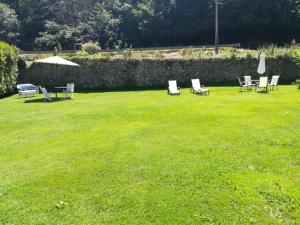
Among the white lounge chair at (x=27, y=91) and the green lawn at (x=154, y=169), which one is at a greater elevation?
the white lounge chair at (x=27, y=91)

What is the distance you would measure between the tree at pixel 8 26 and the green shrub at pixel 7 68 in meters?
42.6

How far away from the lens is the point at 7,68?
819 inches

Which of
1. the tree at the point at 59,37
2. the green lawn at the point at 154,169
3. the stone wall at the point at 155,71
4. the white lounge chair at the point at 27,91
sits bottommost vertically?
the green lawn at the point at 154,169

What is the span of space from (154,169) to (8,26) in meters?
61.5

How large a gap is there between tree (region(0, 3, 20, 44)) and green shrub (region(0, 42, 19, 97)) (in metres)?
42.6

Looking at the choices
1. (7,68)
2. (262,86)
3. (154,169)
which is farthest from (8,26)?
(154,169)

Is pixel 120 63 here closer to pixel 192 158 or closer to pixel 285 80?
pixel 285 80

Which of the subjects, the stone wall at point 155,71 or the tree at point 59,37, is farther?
the tree at point 59,37

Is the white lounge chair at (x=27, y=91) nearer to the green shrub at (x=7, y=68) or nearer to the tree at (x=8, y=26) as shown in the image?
the green shrub at (x=7, y=68)

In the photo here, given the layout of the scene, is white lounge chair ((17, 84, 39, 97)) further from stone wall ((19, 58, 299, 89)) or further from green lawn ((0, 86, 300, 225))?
green lawn ((0, 86, 300, 225))

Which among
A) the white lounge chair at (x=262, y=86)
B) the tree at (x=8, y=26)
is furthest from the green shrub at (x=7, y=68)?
the tree at (x=8, y=26)

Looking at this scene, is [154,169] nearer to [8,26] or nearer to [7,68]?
[7,68]

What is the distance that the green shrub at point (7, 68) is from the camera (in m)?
19.8

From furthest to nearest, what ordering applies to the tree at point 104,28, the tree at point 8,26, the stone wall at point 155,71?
the tree at point 104,28
the tree at point 8,26
the stone wall at point 155,71
